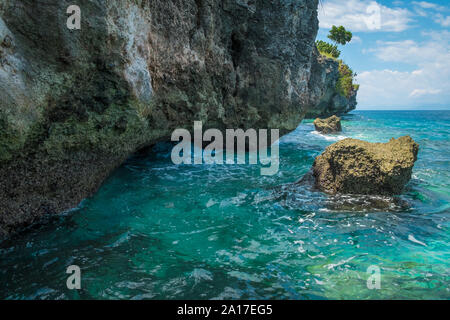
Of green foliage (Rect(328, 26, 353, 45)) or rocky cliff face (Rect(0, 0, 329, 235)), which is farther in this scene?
green foliage (Rect(328, 26, 353, 45))

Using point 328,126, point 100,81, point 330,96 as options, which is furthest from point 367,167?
point 330,96

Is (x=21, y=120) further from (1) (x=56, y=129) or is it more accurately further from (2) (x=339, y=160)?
(2) (x=339, y=160)

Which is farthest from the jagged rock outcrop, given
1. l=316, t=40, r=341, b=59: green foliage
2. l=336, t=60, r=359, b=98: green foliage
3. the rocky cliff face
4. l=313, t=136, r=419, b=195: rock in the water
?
l=313, t=136, r=419, b=195: rock in the water

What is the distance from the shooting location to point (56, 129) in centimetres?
449

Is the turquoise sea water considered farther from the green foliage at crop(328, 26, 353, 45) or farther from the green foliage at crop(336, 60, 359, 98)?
the green foliage at crop(328, 26, 353, 45)

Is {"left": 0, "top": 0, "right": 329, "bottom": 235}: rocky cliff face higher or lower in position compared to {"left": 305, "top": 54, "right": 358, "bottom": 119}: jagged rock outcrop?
lower

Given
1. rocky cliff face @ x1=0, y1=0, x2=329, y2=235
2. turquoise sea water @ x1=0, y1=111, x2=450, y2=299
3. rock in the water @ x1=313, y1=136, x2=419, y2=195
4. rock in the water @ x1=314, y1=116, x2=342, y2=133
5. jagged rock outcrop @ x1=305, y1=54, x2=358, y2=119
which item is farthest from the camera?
jagged rock outcrop @ x1=305, y1=54, x2=358, y2=119

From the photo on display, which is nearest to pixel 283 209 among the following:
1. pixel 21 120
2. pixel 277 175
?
pixel 277 175

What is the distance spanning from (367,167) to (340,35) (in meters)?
47.1

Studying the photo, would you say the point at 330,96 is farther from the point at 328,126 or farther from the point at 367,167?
the point at 367,167

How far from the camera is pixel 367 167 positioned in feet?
19.6

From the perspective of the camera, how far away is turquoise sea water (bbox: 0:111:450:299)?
10.5ft

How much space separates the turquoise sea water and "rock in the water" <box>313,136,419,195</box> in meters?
0.33
